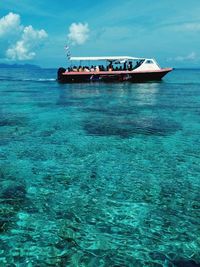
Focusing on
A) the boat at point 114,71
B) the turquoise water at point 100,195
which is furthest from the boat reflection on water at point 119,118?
the boat at point 114,71

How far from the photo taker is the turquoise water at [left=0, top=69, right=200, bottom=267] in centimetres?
696

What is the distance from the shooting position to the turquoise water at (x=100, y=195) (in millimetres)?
6965

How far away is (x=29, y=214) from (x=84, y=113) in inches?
632

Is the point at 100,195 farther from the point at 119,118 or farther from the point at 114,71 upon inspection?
the point at 114,71

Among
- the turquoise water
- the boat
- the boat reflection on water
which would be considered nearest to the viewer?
the turquoise water

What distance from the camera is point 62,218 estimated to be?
8281 millimetres

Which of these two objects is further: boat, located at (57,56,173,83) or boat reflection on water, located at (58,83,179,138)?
boat, located at (57,56,173,83)

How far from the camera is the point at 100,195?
967 cm

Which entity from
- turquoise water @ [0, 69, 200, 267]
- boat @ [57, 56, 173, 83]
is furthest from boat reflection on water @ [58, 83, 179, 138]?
boat @ [57, 56, 173, 83]

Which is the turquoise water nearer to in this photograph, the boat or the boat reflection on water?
the boat reflection on water

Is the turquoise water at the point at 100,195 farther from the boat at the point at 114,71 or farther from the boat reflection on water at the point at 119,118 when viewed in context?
the boat at the point at 114,71

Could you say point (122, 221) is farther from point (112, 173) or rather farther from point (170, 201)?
point (112, 173)

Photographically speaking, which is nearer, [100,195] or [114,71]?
[100,195]

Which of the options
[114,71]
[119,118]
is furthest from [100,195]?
[114,71]
